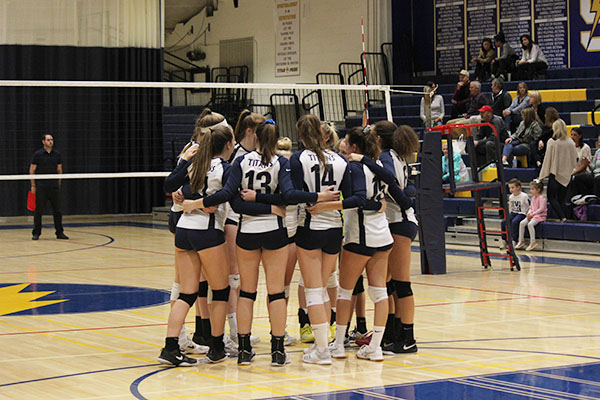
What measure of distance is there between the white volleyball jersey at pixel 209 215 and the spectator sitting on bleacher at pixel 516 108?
36.8 feet

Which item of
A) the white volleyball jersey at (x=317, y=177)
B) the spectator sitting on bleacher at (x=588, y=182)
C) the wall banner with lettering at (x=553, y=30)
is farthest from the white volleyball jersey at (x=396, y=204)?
the wall banner with lettering at (x=553, y=30)

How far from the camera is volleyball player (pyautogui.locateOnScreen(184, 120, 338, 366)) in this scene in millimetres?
6254

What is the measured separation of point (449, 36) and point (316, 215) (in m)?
16.1

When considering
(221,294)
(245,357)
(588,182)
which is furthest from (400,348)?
(588,182)

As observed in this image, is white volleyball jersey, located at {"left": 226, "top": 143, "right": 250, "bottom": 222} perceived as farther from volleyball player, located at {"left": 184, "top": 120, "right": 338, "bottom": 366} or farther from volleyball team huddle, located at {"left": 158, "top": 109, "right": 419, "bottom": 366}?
volleyball player, located at {"left": 184, "top": 120, "right": 338, "bottom": 366}

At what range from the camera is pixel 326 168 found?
20.9ft

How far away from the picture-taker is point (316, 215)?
6348 millimetres

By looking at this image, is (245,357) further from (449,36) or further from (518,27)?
(449,36)

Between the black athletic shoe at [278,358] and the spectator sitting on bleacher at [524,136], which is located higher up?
the spectator sitting on bleacher at [524,136]

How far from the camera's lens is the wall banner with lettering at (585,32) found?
18875 millimetres

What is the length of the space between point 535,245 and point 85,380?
9287mm

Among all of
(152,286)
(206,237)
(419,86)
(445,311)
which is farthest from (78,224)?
(206,237)

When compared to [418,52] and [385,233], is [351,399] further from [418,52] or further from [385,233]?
[418,52]

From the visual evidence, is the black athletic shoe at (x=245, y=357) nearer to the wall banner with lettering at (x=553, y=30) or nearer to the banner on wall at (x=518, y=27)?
the banner on wall at (x=518, y=27)
